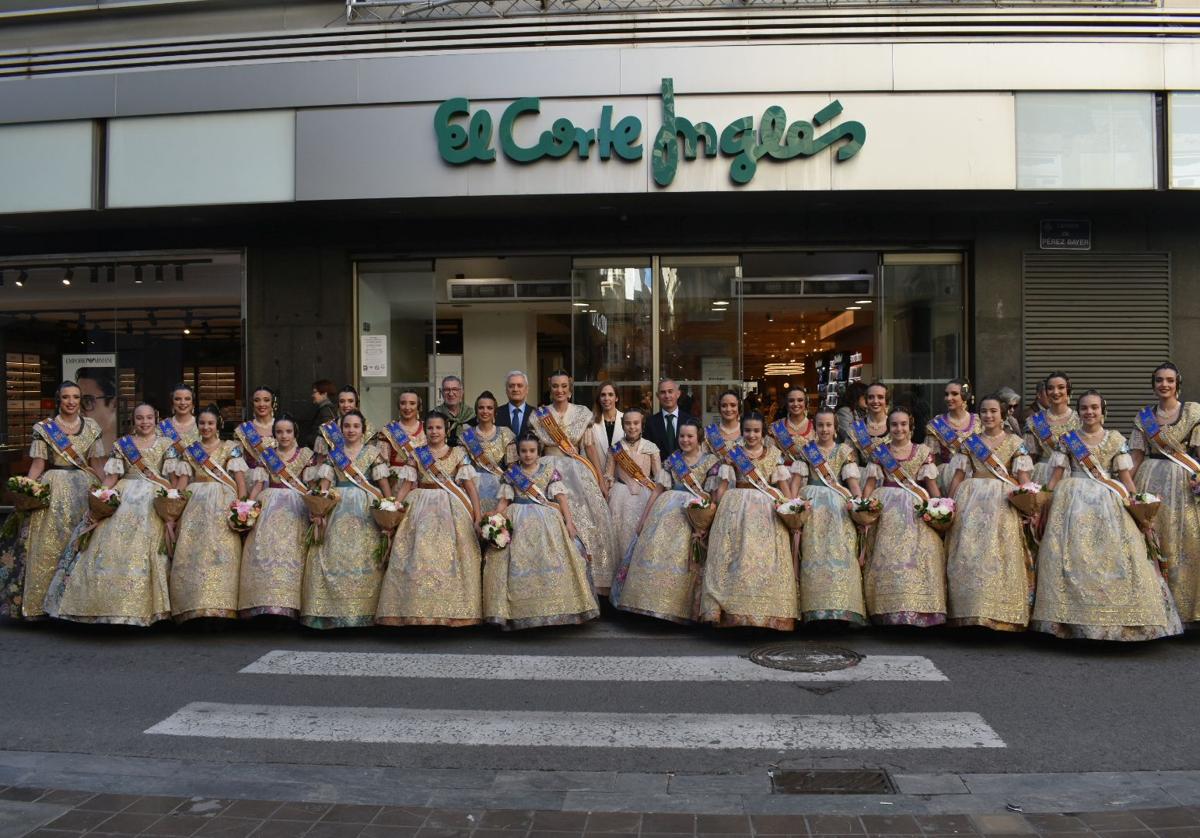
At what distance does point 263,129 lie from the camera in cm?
1105

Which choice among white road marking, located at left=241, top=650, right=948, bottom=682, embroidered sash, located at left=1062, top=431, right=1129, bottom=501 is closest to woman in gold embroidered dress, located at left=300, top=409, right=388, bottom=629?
white road marking, located at left=241, top=650, right=948, bottom=682

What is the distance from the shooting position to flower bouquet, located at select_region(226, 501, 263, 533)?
7.45 m

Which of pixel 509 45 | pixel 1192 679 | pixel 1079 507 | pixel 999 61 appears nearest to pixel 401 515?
pixel 1079 507

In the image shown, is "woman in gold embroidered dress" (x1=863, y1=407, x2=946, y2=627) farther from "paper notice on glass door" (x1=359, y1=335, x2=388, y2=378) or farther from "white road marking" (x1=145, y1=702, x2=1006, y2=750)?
"paper notice on glass door" (x1=359, y1=335, x2=388, y2=378)

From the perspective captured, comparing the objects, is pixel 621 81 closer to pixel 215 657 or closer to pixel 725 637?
pixel 725 637

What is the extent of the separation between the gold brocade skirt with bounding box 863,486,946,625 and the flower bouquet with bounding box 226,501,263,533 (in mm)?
4726

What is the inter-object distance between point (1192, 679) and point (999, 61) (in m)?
7.02

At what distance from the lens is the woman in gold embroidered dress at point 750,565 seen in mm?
7078

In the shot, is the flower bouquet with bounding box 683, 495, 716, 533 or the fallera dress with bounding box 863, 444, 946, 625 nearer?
the fallera dress with bounding box 863, 444, 946, 625

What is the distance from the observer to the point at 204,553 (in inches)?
295

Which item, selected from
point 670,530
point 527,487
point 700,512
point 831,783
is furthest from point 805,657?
point 527,487

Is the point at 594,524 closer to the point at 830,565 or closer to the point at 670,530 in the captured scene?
the point at 670,530

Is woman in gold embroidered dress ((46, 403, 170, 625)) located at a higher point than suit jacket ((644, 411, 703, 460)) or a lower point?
lower

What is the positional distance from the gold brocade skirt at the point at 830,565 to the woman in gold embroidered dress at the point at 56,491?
573 centimetres
